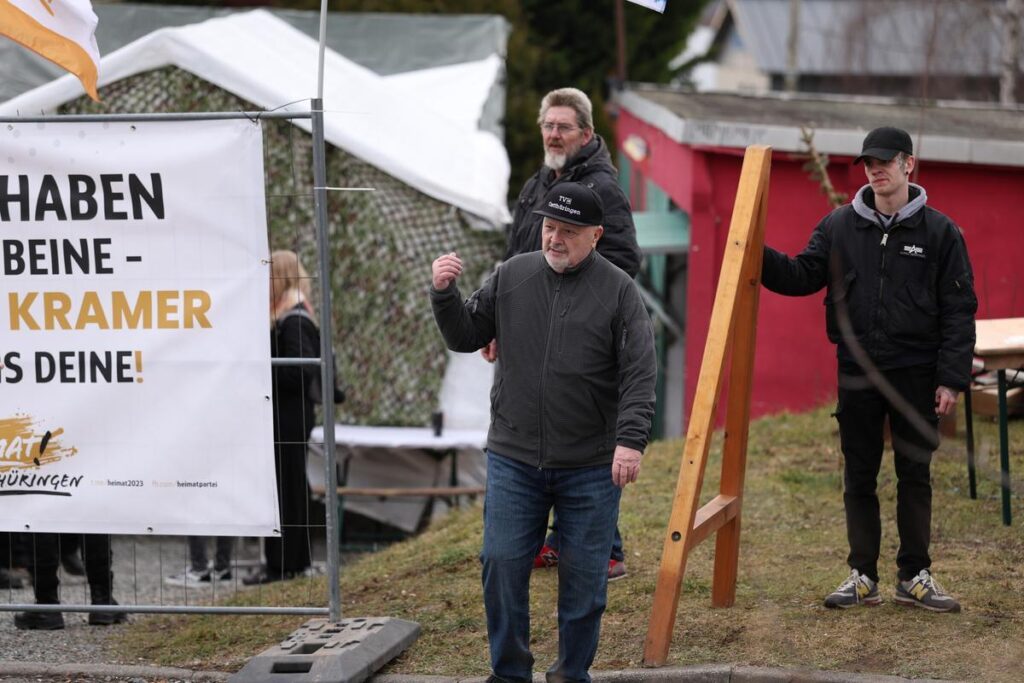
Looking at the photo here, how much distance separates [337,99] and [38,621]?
5810 mm

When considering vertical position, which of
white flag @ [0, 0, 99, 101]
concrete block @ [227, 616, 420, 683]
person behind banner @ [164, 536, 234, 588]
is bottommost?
person behind banner @ [164, 536, 234, 588]

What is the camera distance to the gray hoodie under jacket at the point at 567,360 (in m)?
4.59

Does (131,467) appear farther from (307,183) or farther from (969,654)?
(307,183)

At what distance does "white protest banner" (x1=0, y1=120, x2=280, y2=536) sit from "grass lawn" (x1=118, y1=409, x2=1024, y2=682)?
0.84 metres

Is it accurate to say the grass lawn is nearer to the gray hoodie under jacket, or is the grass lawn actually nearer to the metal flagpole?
the metal flagpole

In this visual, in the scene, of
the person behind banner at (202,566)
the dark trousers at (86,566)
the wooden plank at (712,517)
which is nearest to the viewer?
the wooden plank at (712,517)

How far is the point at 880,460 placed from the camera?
5.50 metres

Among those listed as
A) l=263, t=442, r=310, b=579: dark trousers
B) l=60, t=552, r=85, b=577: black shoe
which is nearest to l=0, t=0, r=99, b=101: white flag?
l=263, t=442, r=310, b=579: dark trousers

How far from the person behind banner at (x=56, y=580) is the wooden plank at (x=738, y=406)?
2911 millimetres

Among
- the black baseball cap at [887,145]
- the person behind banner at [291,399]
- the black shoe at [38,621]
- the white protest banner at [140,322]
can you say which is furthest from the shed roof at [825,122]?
the black shoe at [38,621]

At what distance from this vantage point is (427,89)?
14.1 meters

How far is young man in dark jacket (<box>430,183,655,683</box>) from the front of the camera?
4.60 m

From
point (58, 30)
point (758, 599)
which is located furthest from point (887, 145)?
point (58, 30)

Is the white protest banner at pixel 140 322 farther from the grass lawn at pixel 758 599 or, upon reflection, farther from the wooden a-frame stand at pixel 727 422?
the wooden a-frame stand at pixel 727 422
